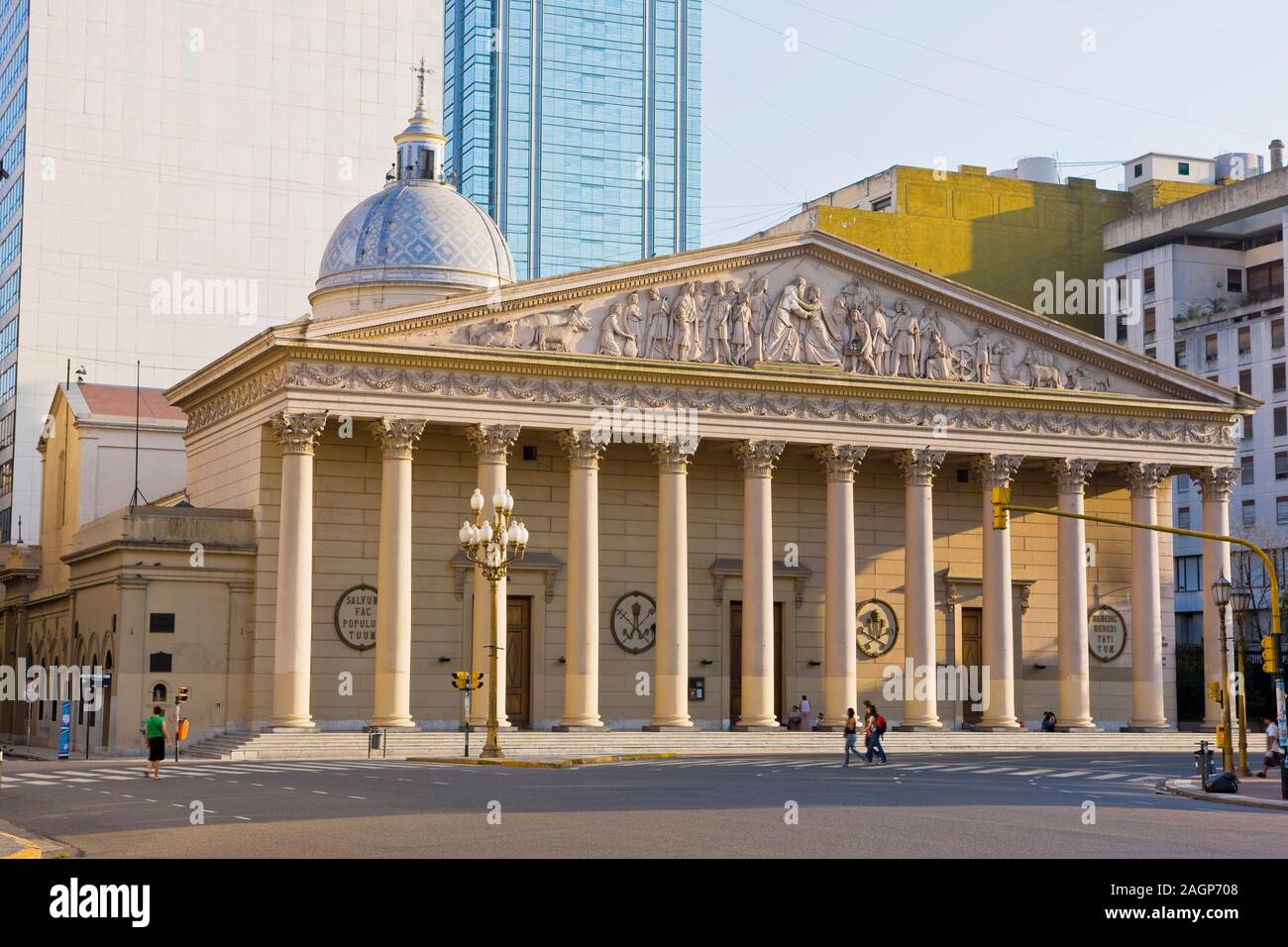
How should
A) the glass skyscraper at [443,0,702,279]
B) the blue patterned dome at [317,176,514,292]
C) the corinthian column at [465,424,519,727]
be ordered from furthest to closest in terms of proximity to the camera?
the glass skyscraper at [443,0,702,279] → the blue patterned dome at [317,176,514,292] → the corinthian column at [465,424,519,727]

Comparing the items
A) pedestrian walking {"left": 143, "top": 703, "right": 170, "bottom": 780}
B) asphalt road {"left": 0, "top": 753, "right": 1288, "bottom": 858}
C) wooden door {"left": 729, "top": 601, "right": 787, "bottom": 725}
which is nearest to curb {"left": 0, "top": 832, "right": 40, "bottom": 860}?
asphalt road {"left": 0, "top": 753, "right": 1288, "bottom": 858}

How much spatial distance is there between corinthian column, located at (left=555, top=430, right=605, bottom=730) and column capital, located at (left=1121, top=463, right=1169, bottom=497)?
2044cm

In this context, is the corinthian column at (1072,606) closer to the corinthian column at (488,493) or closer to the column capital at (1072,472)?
the column capital at (1072,472)

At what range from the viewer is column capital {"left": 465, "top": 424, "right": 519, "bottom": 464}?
56.9 m

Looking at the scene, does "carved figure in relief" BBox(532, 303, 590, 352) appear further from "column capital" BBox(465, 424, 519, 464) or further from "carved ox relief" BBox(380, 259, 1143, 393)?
"column capital" BBox(465, 424, 519, 464)

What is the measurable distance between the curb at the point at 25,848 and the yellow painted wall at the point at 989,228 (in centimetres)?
7757

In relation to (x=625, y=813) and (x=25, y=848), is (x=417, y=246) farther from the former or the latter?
(x=25, y=848)

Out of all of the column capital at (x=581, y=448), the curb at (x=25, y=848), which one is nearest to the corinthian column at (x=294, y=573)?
the column capital at (x=581, y=448)

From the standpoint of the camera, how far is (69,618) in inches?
2559

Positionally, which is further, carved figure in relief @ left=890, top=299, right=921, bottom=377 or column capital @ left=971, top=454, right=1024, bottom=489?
column capital @ left=971, top=454, right=1024, bottom=489
